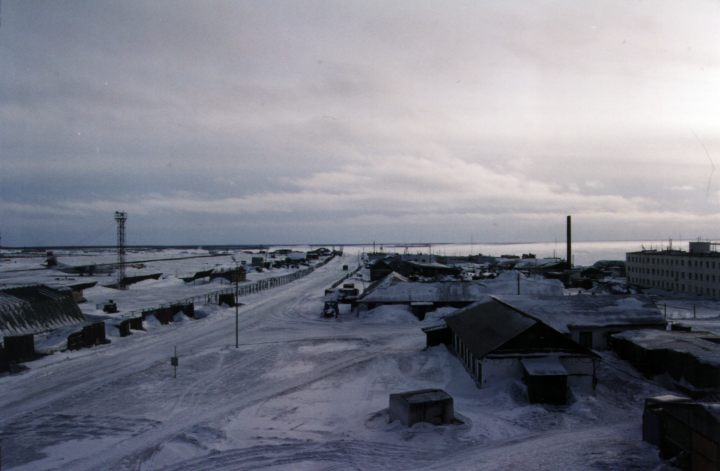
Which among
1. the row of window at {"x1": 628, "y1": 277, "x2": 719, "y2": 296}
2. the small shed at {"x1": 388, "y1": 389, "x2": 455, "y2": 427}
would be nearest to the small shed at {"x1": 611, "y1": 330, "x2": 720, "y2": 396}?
the small shed at {"x1": 388, "y1": 389, "x2": 455, "y2": 427}

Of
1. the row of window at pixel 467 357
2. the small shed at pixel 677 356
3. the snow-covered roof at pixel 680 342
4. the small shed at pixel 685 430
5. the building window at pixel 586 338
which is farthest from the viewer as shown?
the building window at pixel 586 338

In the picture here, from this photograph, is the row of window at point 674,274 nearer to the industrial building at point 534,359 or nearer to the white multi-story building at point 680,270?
the white multi-story building at point 680,270

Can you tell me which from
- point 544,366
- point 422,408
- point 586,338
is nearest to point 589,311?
point 586,338

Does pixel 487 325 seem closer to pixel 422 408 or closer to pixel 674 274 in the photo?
pixel 422 408

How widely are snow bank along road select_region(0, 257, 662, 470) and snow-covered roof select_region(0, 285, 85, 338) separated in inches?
212

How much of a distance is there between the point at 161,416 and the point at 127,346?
1611cm

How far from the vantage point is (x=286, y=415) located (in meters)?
20.1

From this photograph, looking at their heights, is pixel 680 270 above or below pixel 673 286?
above

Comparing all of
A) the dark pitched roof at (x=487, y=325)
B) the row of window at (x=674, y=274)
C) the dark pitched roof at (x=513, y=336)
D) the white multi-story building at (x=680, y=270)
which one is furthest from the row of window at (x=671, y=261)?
the dark pitched roof at (x=513, y=336)

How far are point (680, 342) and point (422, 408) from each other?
18.3 metres

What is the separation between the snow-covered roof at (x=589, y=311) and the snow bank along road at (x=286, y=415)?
350cm

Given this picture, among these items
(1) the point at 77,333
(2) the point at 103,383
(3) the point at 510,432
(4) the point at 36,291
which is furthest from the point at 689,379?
(4) the point at 36,291

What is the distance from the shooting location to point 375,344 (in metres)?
34.7

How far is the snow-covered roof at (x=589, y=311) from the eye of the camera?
33.0 meters
